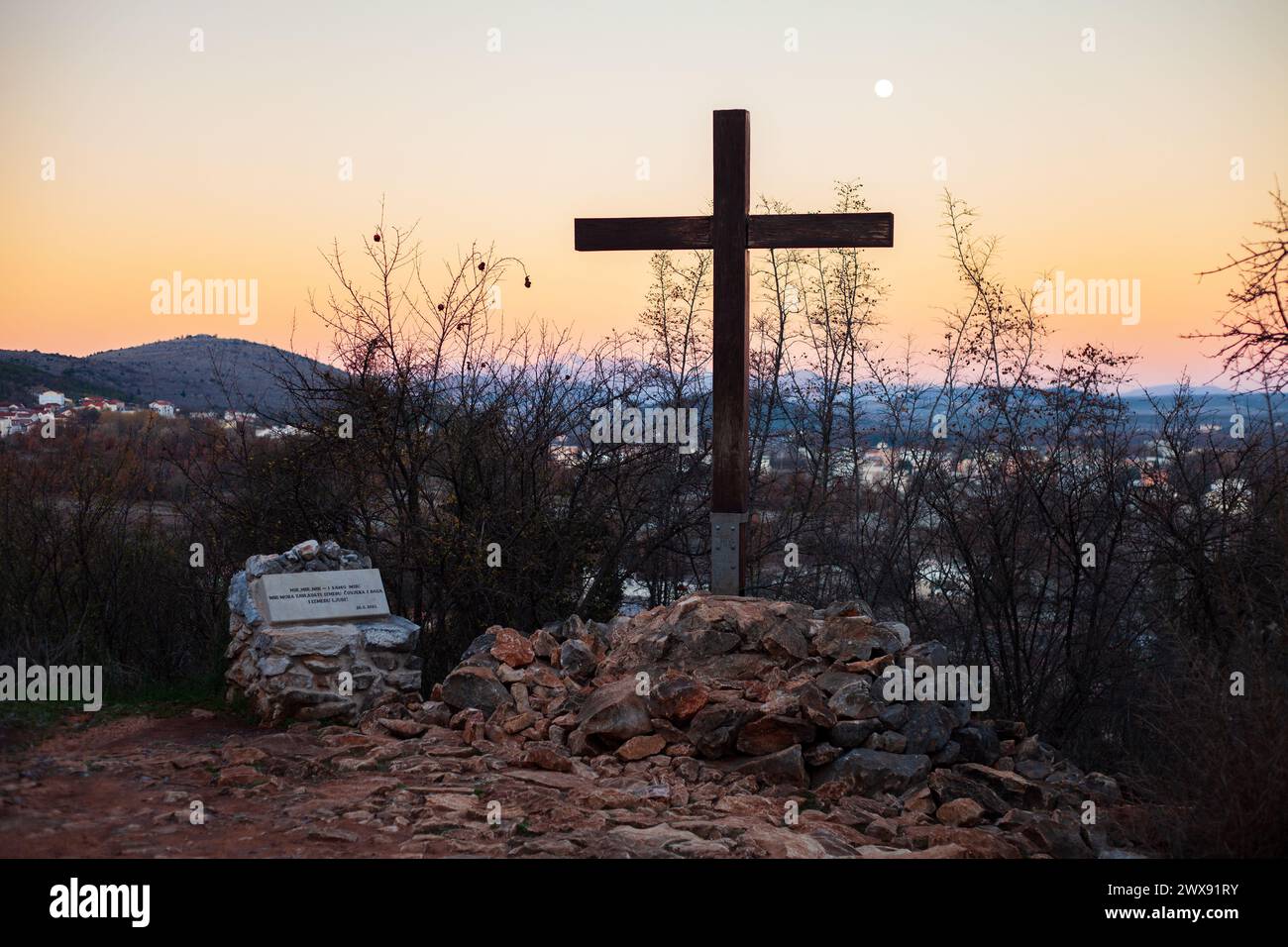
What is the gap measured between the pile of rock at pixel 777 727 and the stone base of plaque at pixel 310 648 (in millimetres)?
599

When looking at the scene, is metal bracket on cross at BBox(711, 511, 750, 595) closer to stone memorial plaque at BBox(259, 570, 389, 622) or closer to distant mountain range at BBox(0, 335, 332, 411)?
stone memorial plaque at BBox(259, 570, 389, 622)

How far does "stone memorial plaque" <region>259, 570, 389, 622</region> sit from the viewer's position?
8305mm

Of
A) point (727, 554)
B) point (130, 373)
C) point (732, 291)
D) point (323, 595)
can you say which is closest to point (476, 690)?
point (323, 595)

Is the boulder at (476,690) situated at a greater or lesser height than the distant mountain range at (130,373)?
lesser

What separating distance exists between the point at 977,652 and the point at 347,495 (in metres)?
6.63

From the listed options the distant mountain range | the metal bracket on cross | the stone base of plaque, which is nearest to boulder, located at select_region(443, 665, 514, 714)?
the stone base of plaque

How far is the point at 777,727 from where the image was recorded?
6660 millimetres

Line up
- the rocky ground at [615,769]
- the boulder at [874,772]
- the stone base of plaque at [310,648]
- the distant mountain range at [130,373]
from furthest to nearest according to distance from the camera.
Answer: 1. the distant mountain range at [130,373]
2. the stone base of plaque at [310,648]
3. the boulder at [874,772]
4. the rocky ground at [615,769]

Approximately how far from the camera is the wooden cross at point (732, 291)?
8.41m

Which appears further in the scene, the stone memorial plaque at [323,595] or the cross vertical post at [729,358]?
the cross vertical post at [729,358]

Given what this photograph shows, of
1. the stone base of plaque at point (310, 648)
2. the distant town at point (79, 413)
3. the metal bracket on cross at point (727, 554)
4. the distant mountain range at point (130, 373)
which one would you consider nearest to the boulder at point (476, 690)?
the stone base of plaque at point (310, 648)

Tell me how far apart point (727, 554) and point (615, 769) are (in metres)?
2.27

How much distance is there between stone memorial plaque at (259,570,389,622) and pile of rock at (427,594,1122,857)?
1.08 meters

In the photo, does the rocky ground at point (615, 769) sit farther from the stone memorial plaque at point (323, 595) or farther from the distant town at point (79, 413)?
the distant town at point (79, 413)
